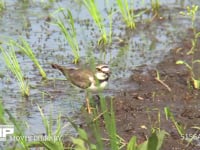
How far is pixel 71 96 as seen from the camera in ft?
24.1

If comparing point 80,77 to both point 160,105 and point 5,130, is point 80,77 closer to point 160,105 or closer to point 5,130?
point 160,105

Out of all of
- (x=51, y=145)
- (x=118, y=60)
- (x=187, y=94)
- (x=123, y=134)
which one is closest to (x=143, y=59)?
(x=118, y=60)

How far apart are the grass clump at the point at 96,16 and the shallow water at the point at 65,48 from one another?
123 mm

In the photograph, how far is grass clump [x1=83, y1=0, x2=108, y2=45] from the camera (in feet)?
27.2

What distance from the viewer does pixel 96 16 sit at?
8.39 metres

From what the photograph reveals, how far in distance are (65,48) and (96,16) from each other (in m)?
0.85

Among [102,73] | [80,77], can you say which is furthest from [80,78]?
[102,73]

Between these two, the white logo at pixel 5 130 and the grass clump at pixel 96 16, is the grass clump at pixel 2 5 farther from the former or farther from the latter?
the white logo at pixel 5 130

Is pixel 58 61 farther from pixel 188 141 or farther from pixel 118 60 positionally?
pixel 188 141

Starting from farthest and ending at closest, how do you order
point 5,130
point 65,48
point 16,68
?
point 65,48
point 16,68
point 5,130

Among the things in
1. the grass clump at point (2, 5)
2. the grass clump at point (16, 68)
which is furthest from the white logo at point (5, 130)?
the grass clump at point (2, 5)

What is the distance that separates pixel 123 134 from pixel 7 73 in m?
2.26

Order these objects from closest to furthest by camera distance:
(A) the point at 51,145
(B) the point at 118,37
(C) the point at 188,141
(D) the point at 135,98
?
(A) the point at 51,145 < (C) the point at 188,141 < (D) the point at 135,98 < (B) the point at 118,37

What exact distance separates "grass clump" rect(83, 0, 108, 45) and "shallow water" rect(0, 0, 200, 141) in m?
0.12
